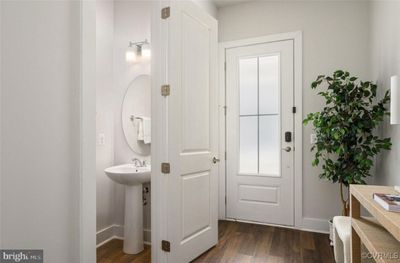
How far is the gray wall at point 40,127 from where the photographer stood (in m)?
1.00

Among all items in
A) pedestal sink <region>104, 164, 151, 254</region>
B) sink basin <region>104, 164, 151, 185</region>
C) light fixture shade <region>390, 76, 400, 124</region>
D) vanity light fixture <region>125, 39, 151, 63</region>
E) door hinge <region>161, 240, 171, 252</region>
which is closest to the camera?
light fixture shade <region>390, 76, 400, 124</region>

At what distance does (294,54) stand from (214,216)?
6.97 feet

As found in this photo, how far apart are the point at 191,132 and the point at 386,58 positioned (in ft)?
6.15

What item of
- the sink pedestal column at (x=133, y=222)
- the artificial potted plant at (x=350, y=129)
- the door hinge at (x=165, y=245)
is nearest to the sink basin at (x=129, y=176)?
the sink pedestal column at (x=133, y=222)

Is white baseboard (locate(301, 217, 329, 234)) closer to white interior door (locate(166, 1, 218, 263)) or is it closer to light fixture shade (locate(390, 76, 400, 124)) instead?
white interior door (locate(166, 1, 218, 263))

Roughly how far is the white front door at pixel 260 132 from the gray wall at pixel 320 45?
18cm

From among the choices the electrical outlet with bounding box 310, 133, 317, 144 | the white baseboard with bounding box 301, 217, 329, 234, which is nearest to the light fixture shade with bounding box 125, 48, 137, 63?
the electrical outlet with bounding box 310, 133, 317, 144

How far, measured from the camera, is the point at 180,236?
6.63 feet

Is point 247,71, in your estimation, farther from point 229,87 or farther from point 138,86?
point 138,86

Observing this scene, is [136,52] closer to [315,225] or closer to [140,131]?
[140,131]

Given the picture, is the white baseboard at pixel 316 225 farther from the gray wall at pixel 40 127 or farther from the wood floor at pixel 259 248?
the gray wall at pixel 40 127

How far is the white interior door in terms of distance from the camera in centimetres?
198

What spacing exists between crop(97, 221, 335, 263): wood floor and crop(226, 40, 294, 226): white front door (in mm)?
297

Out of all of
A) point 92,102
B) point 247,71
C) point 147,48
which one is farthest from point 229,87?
point 92,102
